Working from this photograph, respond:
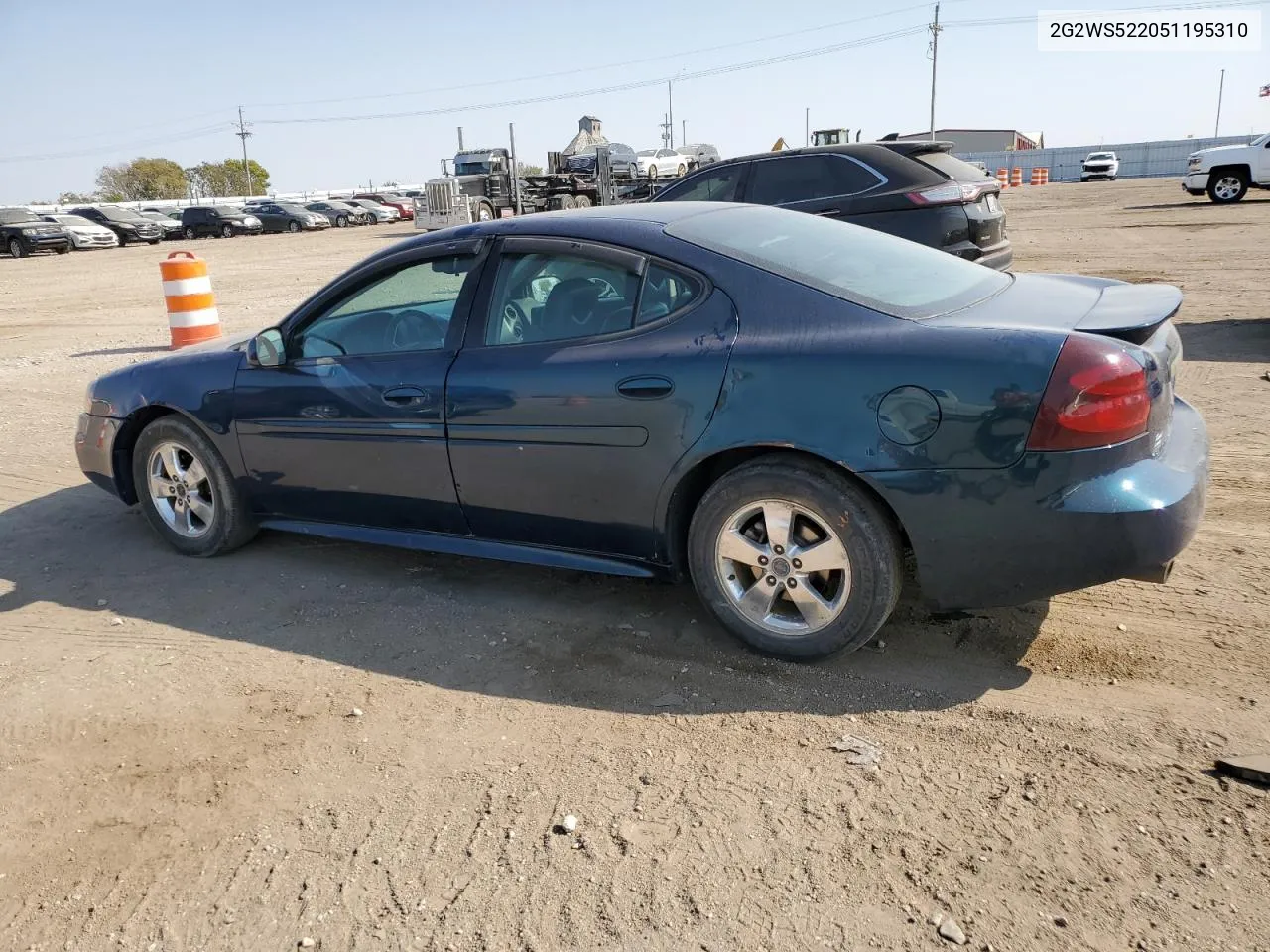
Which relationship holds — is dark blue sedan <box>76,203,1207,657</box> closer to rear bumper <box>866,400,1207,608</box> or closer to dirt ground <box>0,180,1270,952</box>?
rear bumper <box>866,400,1207,608</box>

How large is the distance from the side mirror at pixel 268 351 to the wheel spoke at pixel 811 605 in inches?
101

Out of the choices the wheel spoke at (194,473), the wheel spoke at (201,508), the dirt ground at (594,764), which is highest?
the wheel spoke at (194,473)

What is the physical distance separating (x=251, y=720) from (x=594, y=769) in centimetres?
128

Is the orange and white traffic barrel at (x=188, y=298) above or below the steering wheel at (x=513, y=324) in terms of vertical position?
below

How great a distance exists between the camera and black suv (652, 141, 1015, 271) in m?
8.69

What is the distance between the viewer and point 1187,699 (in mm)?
3238

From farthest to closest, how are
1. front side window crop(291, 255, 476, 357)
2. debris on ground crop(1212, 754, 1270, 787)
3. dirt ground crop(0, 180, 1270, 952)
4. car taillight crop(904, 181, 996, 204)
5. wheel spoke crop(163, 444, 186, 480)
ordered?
car taillight crop(904, 181, 996, 204), wheel spoke crop(163, 444, 186, 480), front side window crop(291, 255, 476, 357), debris on ground crop(1212, 754, 1270, 787), dirt ground crop(0, 180, 1270, 952)

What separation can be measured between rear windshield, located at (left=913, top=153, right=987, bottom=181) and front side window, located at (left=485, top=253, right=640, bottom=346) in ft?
19.8

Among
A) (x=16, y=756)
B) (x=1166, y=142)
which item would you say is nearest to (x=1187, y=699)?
(x=16, y=756)

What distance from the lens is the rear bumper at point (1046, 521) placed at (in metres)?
3.07

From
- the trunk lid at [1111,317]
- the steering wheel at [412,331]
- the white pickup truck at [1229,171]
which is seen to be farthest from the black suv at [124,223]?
the trunk lid at [1111,317]

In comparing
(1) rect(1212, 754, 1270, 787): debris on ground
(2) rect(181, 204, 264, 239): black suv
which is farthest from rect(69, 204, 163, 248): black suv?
(1) rect(1212, 754, 1270, 787): debris on ground

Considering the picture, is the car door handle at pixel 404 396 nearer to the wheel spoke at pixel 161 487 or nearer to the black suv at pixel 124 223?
the wheel spoke at pixel 161 487

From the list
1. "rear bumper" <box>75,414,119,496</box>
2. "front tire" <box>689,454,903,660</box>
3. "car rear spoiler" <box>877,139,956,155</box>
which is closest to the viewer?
"front tire" <box>689,454,903,660</box>
